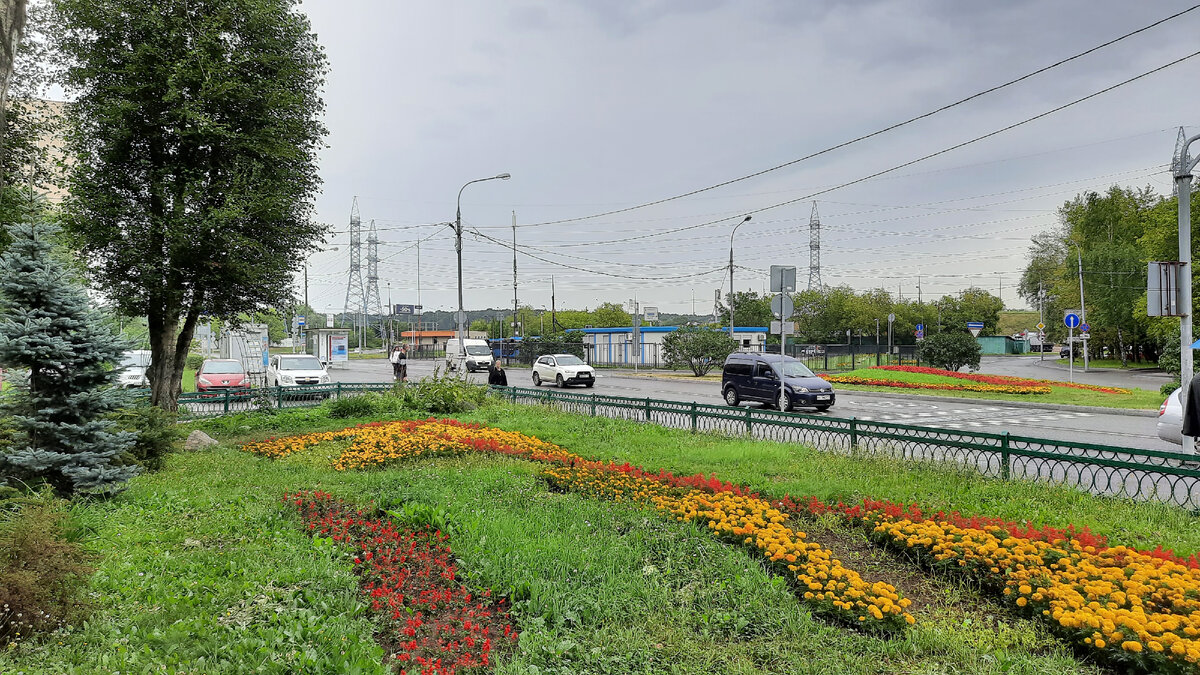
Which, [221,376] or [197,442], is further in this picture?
[221,376]

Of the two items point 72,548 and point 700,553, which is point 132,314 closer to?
point 72,548

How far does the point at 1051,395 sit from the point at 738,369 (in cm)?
1192

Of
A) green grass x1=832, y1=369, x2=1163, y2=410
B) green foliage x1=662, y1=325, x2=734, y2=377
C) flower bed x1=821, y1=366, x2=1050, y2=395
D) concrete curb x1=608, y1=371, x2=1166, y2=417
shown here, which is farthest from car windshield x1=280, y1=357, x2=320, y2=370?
green grass x1=832, y1=369, x2=1163, y2=410

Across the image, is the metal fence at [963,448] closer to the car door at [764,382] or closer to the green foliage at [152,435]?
the car door at [764,382]

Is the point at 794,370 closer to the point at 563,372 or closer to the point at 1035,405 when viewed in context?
the point at 1035,405

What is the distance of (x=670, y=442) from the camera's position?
11.1 metres

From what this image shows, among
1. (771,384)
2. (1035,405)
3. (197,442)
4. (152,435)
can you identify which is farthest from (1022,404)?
(152,435)

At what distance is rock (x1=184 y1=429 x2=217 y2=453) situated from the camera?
11.6 meters

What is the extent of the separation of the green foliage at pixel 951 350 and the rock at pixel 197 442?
33.4m

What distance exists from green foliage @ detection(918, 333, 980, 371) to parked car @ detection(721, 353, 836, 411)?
61.2 feet

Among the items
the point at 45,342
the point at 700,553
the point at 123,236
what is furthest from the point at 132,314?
the point at 700,553

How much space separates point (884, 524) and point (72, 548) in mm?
6209

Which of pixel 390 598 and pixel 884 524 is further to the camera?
pixel 884 524

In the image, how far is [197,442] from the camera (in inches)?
469
